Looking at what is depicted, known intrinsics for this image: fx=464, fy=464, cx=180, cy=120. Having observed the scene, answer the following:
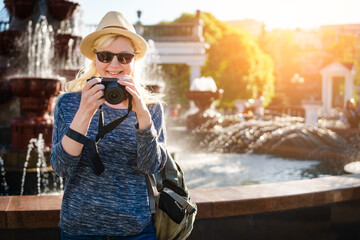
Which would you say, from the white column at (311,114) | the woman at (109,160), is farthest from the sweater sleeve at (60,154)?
the white column at (311,114)

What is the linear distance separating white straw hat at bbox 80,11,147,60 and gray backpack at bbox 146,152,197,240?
0.51m

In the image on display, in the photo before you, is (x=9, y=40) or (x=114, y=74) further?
(x=9, y=40)

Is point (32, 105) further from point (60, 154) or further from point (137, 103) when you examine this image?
point (137, 103)

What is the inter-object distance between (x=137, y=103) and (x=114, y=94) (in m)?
0.10

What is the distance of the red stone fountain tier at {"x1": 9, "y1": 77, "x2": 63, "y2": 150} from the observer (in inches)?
233

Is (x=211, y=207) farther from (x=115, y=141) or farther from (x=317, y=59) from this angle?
(x=317, y=59)

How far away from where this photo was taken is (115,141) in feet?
5.99

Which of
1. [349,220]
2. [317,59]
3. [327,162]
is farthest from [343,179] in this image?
[317,59]

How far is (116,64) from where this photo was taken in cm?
188

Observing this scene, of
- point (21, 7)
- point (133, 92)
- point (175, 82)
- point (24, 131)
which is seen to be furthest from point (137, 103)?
point (175, 82)

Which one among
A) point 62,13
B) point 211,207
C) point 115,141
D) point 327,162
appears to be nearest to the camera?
point 115,141

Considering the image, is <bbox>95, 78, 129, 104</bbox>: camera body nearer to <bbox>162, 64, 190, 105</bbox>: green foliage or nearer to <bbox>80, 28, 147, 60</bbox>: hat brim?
<bbox>80, 28, 147, 60</bbox>: hat brim

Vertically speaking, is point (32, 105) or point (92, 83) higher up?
point (92, 83)

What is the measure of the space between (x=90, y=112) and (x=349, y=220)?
107 inches
